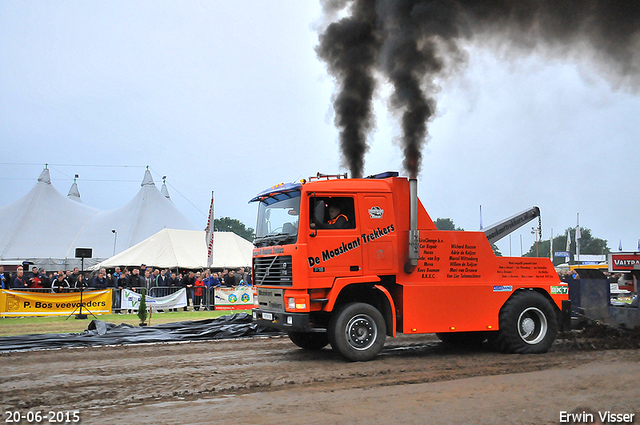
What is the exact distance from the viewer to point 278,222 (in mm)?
9156

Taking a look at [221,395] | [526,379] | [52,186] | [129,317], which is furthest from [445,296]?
[52,186]

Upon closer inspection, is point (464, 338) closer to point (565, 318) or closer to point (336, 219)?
point (565, 318)

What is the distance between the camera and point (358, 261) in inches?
346

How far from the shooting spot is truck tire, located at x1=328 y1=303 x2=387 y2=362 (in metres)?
8.44

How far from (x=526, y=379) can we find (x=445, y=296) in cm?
230

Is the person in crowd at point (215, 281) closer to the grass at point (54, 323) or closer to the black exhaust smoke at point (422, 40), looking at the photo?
the grass at point (54, 323)

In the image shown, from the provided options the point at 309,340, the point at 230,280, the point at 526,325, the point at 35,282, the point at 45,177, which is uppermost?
the point at 45,177

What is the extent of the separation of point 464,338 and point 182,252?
21465 mm

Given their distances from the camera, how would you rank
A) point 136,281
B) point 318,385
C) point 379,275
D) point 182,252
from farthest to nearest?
point 182,252, point 136,281, point 379,275, point 318,385

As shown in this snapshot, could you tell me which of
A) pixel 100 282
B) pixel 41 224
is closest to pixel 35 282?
pixel 100 282

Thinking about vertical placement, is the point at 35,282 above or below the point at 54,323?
above

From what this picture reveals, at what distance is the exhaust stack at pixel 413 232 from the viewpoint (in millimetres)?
8922

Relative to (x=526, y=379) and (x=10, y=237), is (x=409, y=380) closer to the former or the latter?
(x=526, y=379)

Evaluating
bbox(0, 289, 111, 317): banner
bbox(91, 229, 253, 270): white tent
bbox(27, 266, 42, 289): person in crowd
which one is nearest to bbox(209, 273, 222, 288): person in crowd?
bbox(0, 289, 111, 317): banner
